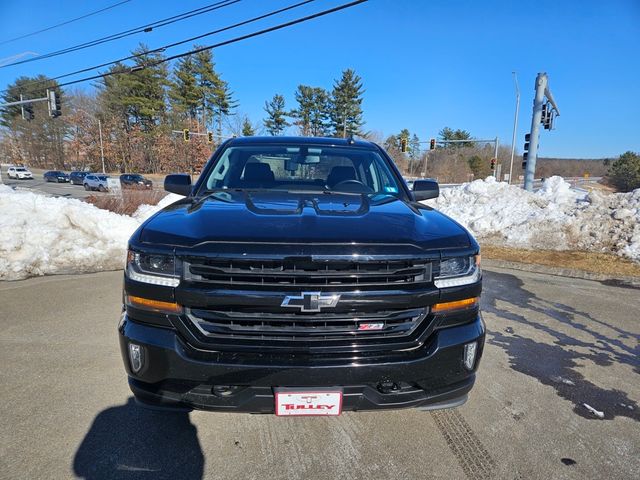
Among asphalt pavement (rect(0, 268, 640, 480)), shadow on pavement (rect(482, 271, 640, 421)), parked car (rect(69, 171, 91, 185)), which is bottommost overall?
shadow on pavement (rect(482, 271, 640, 421))

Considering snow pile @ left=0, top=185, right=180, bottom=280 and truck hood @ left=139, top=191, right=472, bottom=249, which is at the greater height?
truck hood @ left=139, top=191, right=472, bottom=249

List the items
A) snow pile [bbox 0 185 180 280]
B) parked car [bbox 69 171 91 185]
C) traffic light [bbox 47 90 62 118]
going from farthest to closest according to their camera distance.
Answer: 1. parked car [bbox 69 171 91 185]
2. traffic light [bbox 47 90 62 118]
3. snow pile [bbox 0 185 180 280]

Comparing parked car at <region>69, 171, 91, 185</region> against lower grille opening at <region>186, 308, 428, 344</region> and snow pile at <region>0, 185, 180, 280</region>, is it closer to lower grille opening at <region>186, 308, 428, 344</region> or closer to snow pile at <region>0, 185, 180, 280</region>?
snow pile at <region>0, 185, 180, 280</region>

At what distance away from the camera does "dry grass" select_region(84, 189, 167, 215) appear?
9.34 meters

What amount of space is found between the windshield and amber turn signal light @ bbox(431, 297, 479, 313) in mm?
1301

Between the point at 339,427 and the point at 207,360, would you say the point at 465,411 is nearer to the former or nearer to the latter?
the point at 339,427

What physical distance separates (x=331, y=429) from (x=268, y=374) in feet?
3.00

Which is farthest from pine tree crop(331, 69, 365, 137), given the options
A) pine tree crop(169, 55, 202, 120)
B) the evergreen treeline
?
pine tree crop(169, 55, 202, 120)

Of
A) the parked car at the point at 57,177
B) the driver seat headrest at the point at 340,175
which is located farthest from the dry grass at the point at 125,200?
the parked car at the point at 57,177

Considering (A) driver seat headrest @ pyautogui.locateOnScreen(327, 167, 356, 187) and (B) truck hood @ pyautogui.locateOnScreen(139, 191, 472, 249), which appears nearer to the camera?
(B) truck hood @ pyautogui.locateOnScreen(139, 191, 472, 249)

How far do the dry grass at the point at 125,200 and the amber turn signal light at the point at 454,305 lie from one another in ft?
30.2

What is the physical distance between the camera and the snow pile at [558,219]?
8062 millimetres

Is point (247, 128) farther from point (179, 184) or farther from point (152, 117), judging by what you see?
point (179, 184)

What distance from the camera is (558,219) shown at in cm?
879
